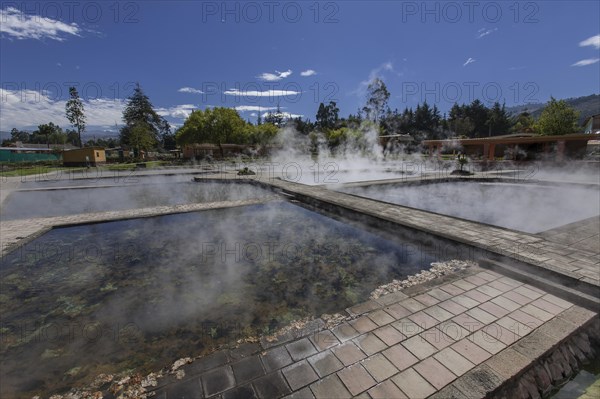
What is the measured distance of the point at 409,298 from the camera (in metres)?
3.15

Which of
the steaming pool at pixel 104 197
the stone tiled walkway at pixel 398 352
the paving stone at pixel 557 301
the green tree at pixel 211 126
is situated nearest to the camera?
the stone tiled walkway at pixel 398 352

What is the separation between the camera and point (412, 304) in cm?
302

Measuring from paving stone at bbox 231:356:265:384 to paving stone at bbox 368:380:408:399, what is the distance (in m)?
0.82

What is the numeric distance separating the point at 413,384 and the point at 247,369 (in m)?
1.24

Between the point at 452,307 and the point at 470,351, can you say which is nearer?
the point at 470,351

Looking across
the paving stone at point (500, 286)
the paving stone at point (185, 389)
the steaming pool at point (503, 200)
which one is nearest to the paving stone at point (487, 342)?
the paving stone at point (500, 286)

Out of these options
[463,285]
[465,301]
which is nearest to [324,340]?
[465,301]

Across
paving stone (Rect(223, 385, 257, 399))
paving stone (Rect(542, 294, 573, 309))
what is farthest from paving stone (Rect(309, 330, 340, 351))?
paving stone (Rect(542, 294, 573, 309))

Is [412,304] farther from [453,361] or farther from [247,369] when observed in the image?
[247,369]

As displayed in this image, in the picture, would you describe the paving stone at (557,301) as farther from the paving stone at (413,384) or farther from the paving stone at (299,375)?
the paving stone at (299,375)

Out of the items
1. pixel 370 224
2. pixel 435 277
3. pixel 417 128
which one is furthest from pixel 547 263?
pixel 417 128

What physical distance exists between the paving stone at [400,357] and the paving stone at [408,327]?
0.69ft

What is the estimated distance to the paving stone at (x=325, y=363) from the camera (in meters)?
2.13

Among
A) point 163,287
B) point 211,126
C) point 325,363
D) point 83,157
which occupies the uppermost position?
point 211,126
